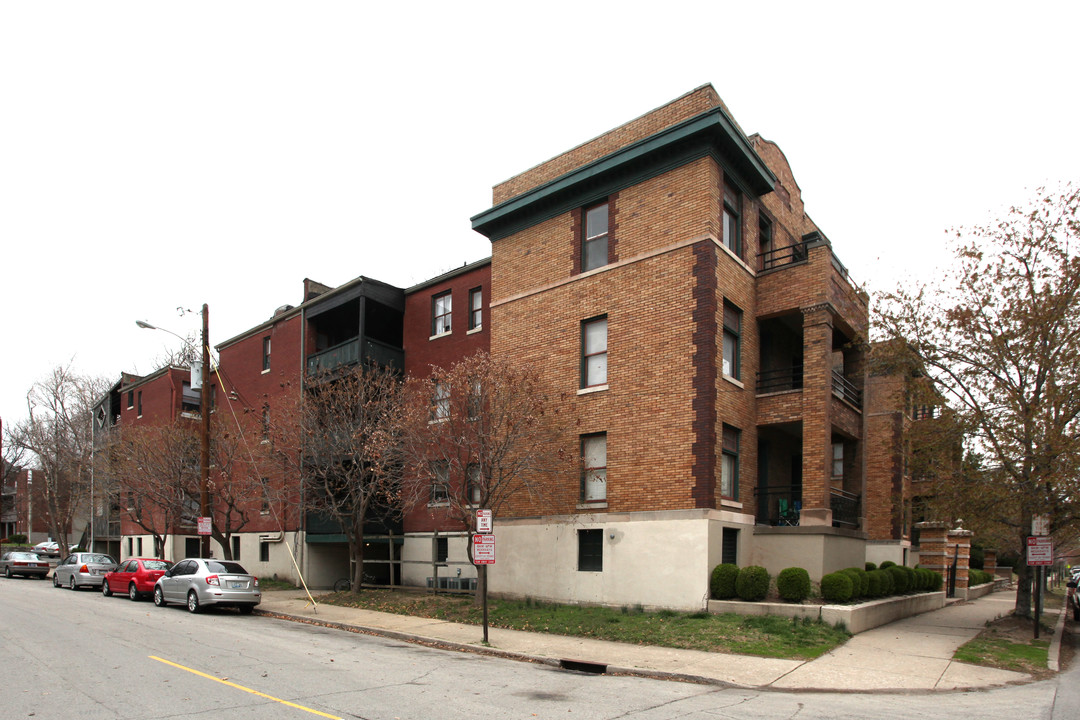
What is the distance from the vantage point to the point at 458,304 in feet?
87.7

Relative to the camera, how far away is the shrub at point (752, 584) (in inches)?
681

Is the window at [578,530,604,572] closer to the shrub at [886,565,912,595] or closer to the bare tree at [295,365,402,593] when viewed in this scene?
the bare tree at [295,365,402,593]

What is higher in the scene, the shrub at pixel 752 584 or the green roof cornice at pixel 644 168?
the green roof cornice at pixel 644 168

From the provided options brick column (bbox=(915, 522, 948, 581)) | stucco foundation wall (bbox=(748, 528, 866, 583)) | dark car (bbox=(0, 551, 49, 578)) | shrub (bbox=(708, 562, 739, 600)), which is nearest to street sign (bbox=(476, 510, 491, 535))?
shrub (bbox=(708, 562, 739, 600))

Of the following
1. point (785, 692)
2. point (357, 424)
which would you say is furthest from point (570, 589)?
point (785, 692)

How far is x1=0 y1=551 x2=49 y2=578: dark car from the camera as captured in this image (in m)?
39.0

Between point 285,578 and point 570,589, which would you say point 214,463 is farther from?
point 570,589

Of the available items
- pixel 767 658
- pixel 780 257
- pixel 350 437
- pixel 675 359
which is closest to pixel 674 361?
pixel 675 359

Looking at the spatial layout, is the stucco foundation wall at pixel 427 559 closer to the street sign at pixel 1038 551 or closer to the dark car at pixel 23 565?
the street sign at pixel 1038 551

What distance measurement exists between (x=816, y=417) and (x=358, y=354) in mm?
15004

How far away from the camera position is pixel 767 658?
13703 millimetres

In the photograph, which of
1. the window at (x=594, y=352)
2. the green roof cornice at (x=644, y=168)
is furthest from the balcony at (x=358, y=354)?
the window at (x=594, y=352)

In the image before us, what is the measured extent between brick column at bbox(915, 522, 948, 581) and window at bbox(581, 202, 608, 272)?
56.8 feet

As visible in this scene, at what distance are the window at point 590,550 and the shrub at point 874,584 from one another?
21.1 ft
